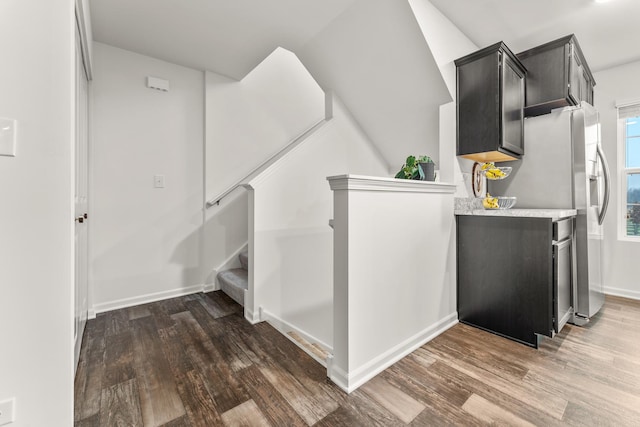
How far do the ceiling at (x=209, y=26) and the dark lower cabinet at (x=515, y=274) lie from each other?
202 centimetres

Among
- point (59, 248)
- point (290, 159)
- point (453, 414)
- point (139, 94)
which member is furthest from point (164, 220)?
point (453, 414)

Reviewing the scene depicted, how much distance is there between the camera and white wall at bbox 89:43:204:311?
249 cm

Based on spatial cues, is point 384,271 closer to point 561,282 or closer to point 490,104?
point 561,282

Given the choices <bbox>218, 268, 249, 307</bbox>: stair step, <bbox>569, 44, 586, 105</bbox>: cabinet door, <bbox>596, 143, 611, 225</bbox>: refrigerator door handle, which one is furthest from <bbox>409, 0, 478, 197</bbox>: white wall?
<bbox>218, 268, 249, 307</bbox>: stair step

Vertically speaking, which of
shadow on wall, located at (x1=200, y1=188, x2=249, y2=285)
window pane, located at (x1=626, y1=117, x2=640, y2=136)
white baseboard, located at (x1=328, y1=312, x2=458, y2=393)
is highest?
window pane, located at (x1=626, y1=117, x2=640, y2=136)

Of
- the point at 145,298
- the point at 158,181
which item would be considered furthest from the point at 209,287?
the point at 158,181

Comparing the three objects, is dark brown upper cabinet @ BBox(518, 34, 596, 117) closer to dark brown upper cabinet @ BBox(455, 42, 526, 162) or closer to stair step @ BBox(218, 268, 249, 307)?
dark brown upper cabinet @ BBox(455, 42, 526, 162)

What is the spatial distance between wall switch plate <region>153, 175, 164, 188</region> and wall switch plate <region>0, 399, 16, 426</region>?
206 cm

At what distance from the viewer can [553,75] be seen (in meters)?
2.31

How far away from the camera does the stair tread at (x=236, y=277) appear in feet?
8.67

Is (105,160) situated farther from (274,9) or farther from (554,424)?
(554,424)

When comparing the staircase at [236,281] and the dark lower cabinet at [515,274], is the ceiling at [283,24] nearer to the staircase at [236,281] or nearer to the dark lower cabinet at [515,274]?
the dark lower cabinet at [515,274]

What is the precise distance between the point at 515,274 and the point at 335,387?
→ 4.78ft

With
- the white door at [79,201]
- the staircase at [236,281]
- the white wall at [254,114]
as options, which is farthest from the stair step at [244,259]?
the white door at [79,201]
